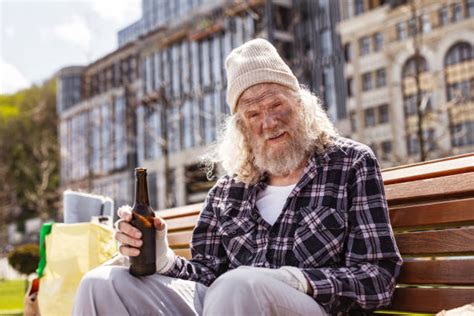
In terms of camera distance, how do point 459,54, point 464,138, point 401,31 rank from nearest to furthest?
1. point 464,138
2. point 459,54
3. point 401,31

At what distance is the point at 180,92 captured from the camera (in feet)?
160

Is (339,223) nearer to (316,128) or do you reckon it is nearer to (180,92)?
(316,128)

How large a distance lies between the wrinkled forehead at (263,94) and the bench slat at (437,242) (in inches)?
35.8

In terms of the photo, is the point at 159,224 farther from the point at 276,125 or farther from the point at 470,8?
the point at 470,8

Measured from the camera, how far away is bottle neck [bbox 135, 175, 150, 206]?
3.10 meters

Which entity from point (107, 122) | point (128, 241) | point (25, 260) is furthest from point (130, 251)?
point (107, 122)

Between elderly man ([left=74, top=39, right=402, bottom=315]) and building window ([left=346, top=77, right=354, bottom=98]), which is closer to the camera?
elderly man ([left=74, top=39, right=402, bottom=315])

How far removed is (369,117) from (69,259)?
119ft

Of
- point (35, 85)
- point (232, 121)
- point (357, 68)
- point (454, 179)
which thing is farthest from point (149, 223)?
point (35, 85)

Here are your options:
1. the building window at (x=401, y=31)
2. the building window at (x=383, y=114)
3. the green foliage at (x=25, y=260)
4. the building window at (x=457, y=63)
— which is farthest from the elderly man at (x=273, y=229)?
the building window at (x=401, y=31)

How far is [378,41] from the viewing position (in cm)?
4041

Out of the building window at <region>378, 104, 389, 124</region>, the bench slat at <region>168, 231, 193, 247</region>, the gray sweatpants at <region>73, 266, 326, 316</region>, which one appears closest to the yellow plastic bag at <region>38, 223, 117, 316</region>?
the bench slat at <region>168, 231, 193, 247</region>

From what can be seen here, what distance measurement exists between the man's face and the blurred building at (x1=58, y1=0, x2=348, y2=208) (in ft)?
106

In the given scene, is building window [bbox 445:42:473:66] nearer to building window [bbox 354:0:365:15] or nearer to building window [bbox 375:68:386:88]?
building window [bbox 375:68:386:88]
